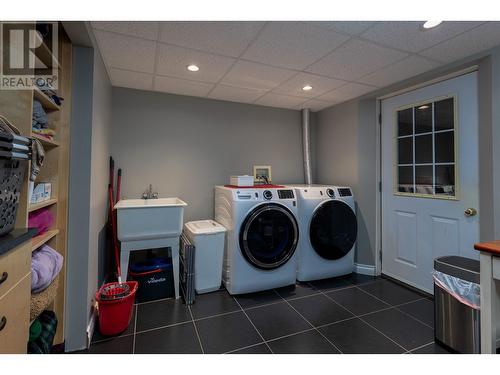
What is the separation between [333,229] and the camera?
2.71 meters

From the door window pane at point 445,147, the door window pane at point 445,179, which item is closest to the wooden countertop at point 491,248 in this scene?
the door window pane at point 445,179

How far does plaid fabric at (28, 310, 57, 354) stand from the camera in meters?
1.29

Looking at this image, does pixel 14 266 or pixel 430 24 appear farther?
pixel 430 24

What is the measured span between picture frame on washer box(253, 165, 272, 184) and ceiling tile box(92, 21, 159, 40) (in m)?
1.91

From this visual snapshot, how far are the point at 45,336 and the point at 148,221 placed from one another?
97 centimetres

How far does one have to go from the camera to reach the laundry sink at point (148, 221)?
205 cm

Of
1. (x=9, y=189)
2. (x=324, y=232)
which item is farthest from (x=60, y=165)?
(x=324, y=232)

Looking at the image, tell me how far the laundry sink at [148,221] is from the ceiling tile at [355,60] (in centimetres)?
180

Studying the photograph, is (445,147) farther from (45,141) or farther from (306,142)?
(45,141)

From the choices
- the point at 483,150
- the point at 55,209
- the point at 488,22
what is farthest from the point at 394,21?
the point at 55,209

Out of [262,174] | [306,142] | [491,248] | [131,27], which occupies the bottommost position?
[491,248]

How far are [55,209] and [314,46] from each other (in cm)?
214

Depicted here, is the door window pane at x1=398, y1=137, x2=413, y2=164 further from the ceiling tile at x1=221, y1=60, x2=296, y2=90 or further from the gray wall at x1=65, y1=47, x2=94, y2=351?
the gray wall at x1=65, y1=47, x2=94, y2=351
